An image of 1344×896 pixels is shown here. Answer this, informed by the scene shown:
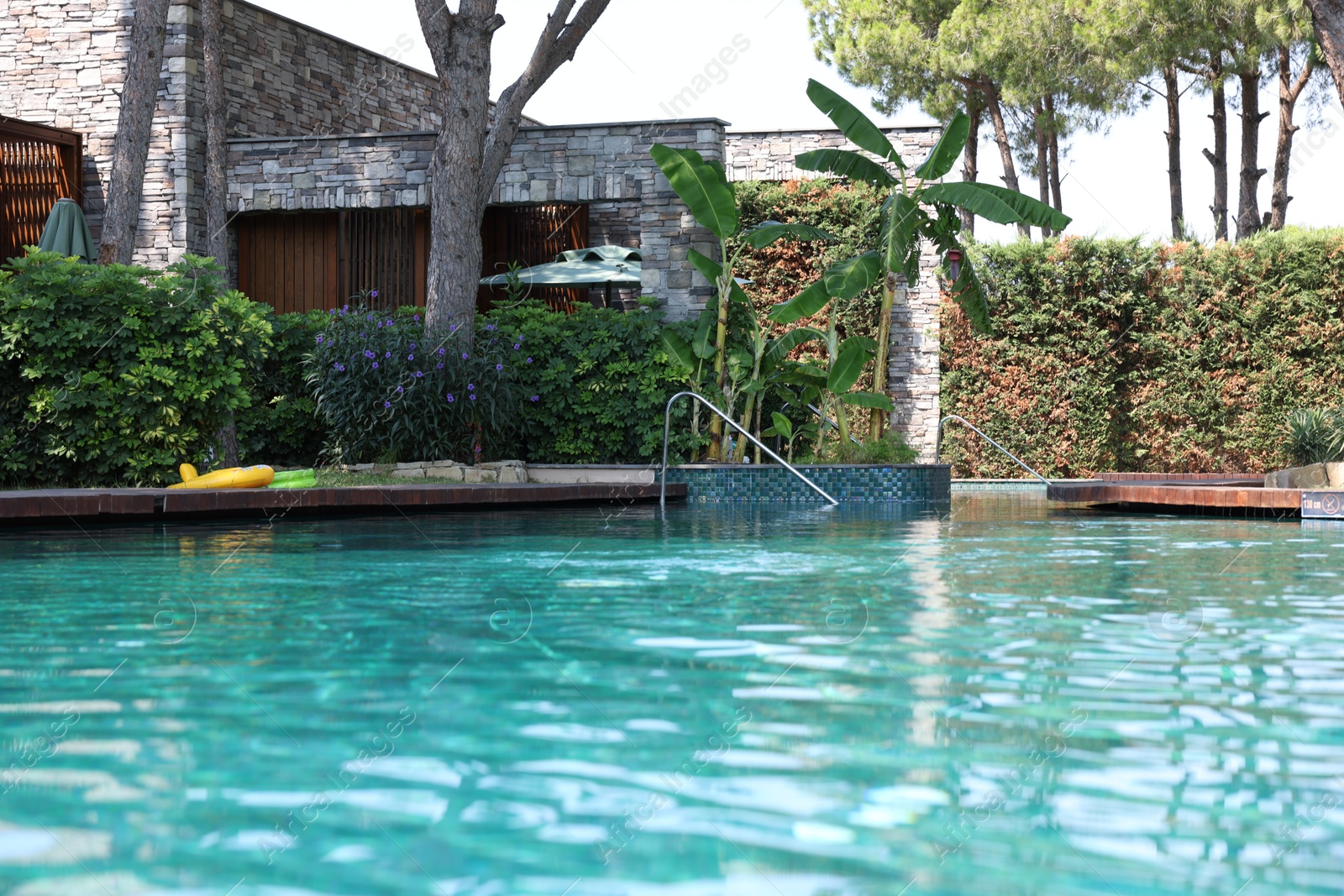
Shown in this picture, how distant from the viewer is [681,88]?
1520 centimetres

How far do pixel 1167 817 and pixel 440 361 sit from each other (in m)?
11.1

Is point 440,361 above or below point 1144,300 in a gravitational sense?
below

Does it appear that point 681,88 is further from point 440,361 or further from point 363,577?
point 363,577

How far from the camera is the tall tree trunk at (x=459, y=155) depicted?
13.3 meters

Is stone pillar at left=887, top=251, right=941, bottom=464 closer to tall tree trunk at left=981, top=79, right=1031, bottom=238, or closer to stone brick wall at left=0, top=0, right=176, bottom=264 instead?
tall tree trunk at left=981, top=79, right=1031, bottom=238

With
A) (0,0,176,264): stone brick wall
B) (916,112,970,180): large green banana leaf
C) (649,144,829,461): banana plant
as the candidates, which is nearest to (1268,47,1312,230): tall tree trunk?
(916,112,970,180): large green banana leaf

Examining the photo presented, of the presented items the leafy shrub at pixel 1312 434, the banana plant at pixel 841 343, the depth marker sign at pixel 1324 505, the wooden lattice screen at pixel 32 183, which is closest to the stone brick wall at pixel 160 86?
the wooden lattice screen at pixel 32 183

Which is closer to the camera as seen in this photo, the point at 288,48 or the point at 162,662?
the point at 162,662

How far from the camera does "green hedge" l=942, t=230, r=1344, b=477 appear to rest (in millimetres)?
16672

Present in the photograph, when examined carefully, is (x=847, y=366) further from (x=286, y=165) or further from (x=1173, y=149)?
(x=1173, y=149)

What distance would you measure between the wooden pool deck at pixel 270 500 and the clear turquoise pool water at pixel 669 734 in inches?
101

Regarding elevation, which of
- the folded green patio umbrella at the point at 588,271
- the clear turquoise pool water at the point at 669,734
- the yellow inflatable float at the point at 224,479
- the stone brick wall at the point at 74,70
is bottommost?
the clear turquoise pool water at the point at 669,734

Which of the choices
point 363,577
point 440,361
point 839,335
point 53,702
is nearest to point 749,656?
point 53,702

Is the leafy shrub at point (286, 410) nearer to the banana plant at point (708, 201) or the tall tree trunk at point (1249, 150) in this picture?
the banana plant at point (708, 201)
